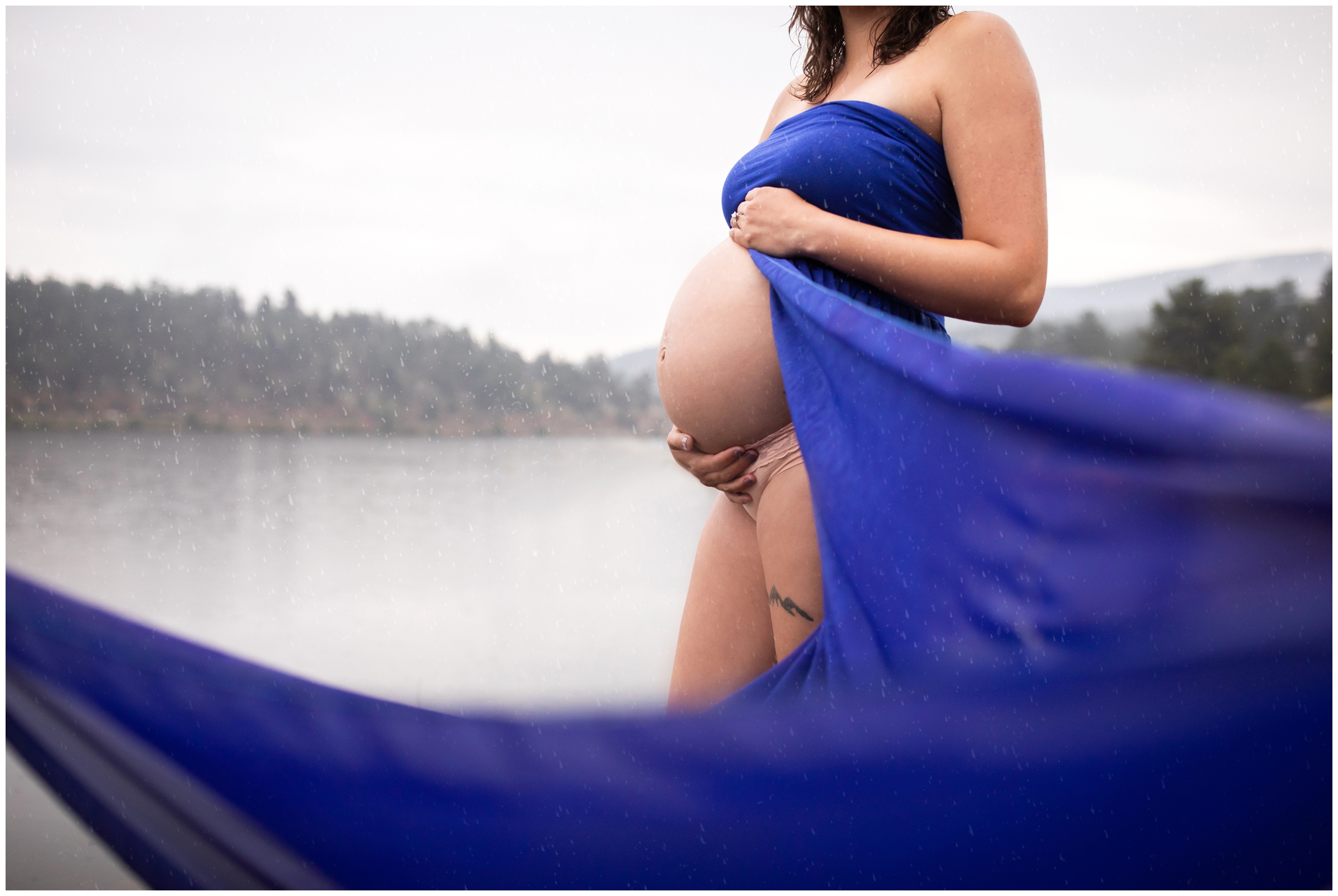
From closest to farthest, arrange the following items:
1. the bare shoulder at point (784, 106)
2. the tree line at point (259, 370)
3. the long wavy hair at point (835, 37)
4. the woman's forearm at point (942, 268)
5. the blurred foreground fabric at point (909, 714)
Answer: the blurred foreground fabric at point (909, 714), the woman's forearm at point (942, 268), the long wavy hair at point (835, 37), the bare shoulder at point (784, 106), the tree line at point (259, 370)

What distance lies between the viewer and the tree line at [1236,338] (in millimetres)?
8875

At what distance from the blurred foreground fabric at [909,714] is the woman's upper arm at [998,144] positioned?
5.2 inches

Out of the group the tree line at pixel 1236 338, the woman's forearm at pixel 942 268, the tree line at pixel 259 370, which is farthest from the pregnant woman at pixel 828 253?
the tree line at pixel 1236 338

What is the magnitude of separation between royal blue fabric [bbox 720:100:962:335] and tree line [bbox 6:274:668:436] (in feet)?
13.8

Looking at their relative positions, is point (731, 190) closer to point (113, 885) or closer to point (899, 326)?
point (899, 326)

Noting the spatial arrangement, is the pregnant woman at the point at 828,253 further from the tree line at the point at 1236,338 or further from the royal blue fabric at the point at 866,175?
the tree line at the point at 1236,338

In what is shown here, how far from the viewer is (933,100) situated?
0.72 m

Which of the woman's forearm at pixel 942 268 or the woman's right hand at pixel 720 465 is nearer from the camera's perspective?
the woman's forearm at pixel 942 268

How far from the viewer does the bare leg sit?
745 millimetres

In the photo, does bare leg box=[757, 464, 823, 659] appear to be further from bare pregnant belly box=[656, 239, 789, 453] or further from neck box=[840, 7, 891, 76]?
neck box=[840, 7, 891, 76]

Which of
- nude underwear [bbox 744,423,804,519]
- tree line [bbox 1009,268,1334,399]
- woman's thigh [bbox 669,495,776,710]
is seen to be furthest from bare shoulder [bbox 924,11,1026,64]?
tree line [bbox 1009,268,1334,399]

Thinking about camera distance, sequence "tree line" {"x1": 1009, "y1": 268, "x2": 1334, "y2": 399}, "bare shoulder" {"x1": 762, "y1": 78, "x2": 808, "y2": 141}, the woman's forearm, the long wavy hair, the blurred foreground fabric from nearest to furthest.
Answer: the blurred foreground fabric → the woman's forearm → the long wavy hair → "bare shoulder" {"x1": 762, "y1": 78, "x2": 808, "y2": 141} → "tree line" {"x1": 1009, "y1": 268, "x2": 1334, "y2": 399}

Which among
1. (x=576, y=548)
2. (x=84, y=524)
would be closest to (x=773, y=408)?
(x=576, y=548)

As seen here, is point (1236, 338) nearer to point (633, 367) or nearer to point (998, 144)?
point (633, 367)
